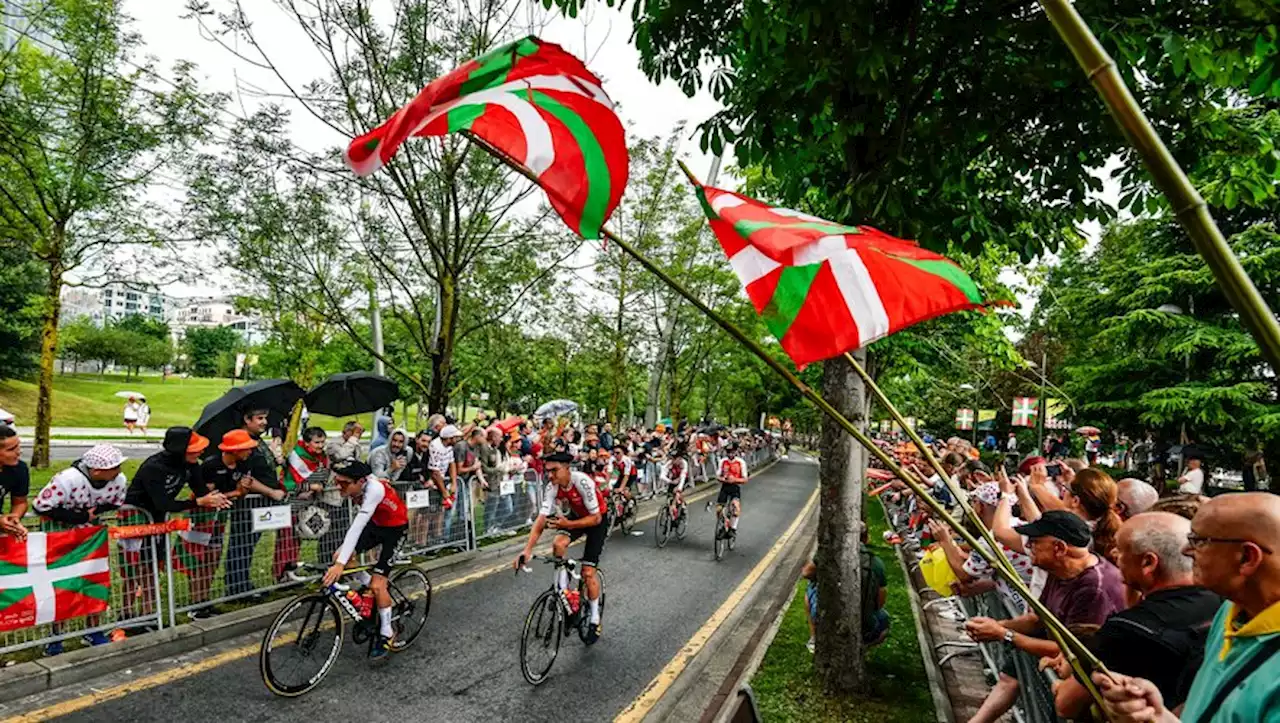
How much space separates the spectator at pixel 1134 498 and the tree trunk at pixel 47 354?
792 inches

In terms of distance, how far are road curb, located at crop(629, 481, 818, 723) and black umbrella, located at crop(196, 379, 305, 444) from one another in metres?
6.25

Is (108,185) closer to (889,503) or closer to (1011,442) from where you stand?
(889,503)

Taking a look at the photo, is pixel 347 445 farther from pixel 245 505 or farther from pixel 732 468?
pixel 732 468

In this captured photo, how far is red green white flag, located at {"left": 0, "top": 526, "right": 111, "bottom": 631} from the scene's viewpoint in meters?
5.32

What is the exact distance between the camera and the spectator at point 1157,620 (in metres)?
2.72

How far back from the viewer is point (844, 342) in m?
2.60

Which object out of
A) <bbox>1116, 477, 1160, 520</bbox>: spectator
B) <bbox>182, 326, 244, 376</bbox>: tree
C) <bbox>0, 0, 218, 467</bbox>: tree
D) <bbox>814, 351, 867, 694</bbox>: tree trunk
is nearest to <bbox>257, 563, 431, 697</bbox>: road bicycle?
<bbox>814, 351, 867, 694</bbox>: tree trunk

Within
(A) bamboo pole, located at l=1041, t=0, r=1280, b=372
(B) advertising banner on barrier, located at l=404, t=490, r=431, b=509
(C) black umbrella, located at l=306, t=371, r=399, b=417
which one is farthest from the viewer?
(C) black umbrella, located at l=306, t=371, r=399, b=417

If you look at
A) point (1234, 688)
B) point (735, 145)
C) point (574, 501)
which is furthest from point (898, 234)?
point (574, 501)

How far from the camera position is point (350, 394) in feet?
38.5

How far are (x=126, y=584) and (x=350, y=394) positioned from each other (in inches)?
230

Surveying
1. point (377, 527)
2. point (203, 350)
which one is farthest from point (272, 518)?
point (203, 350)

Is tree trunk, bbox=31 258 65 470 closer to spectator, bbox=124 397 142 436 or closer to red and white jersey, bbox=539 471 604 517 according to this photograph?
red and white jersey, bbox=539 471 604 517

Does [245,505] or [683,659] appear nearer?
[683,659]
